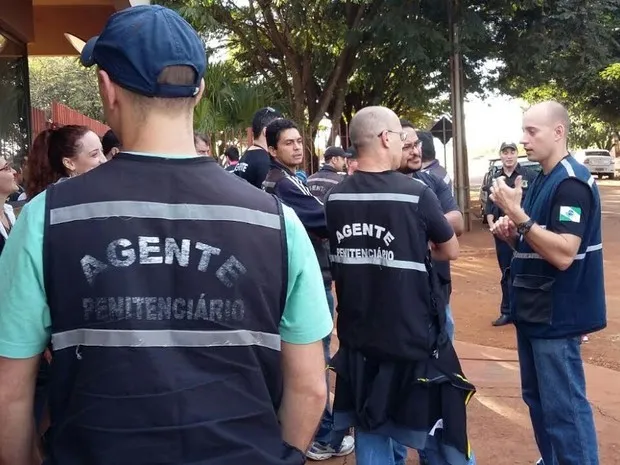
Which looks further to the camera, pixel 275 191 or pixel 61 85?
pixel 61 85

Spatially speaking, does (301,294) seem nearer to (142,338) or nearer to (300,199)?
(142,338)

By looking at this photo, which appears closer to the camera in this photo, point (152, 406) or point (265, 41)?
point (152, 406)

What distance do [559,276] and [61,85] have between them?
36869 mm

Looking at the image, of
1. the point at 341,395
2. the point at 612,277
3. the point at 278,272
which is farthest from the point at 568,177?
the point at 612,277

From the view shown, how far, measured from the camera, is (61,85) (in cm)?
3644

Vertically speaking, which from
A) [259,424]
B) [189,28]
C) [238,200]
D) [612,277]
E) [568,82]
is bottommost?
[612,277]

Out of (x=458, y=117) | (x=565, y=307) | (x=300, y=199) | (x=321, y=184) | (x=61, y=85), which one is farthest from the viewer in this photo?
(x=61, y=85)

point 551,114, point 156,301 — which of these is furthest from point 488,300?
point 156,301

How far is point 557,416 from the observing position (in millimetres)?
3355

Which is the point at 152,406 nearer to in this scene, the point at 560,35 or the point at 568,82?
the point at 560,35

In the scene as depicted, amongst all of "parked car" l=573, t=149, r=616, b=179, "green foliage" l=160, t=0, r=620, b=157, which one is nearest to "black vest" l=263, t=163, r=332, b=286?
"green foliage" l=160, t=0, r=620, b=157

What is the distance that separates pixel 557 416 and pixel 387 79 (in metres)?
17.6

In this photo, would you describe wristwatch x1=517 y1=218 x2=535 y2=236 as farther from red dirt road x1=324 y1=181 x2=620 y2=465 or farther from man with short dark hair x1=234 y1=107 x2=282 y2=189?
man with short dark hair x1=234 y1=107 x2=282 y2=189

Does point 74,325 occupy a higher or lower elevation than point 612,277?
higher
